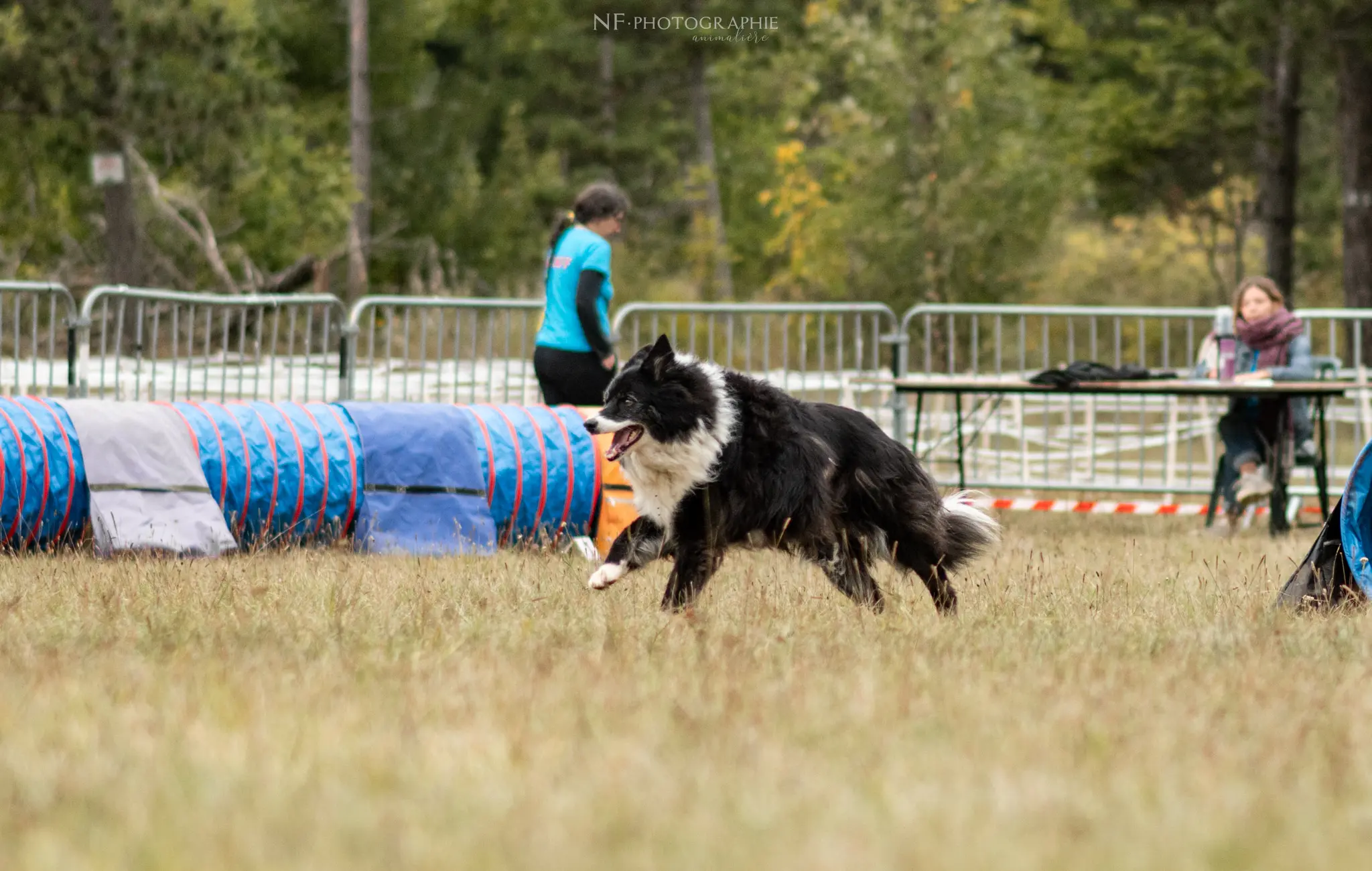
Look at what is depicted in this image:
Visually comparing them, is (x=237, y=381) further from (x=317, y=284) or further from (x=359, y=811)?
(x=317, y=284)

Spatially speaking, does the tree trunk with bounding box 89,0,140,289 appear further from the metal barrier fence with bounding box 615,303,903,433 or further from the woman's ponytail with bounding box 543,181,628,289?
the woman's ponytail with bounding box 543,181,628,289

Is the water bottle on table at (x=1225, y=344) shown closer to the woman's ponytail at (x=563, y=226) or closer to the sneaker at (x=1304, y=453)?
the sneaker at (x=1304, y=453)

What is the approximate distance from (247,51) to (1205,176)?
588 inches

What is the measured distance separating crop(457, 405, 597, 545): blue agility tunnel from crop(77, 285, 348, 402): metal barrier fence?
3529 mm

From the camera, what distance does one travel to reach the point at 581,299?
975 centimetres

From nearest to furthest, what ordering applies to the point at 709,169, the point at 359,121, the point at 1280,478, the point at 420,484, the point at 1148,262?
the point at 420,484 < the point at 1280,478 < the point at 359,121 < the point at 709,169 < the point at 1148,262

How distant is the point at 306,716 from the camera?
165 inches

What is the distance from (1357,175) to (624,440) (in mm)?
17950

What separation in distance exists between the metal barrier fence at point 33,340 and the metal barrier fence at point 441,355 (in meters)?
2.02

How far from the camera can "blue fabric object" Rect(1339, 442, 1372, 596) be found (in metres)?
6.40

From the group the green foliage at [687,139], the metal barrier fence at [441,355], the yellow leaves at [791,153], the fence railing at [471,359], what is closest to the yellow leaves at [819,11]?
the green foliage at [687,139]

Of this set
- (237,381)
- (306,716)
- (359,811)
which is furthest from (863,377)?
(359,811)

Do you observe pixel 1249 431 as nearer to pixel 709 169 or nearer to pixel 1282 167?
pixel 1282 167

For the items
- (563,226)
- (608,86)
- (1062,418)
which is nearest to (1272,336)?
(563,226)
